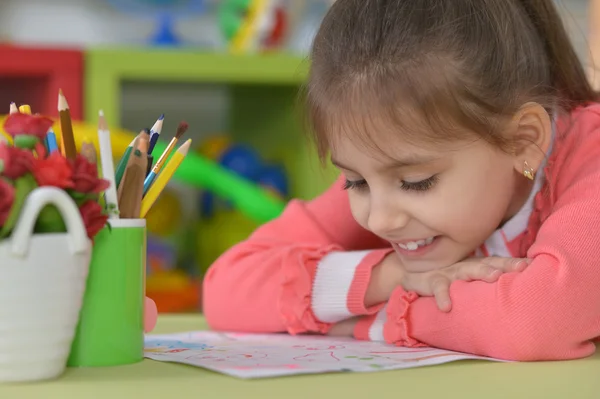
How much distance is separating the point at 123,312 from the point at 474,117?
32 cm

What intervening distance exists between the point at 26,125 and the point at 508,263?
0.39 meters

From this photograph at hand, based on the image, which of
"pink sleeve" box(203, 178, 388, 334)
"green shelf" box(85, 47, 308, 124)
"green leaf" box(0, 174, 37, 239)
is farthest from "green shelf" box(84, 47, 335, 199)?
"green leaf" box(0, 174, 37, 239)

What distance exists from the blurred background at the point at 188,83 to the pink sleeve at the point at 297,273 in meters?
0.65

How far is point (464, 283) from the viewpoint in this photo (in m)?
0.75

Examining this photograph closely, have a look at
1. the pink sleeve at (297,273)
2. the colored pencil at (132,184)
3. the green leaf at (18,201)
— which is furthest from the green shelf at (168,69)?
the green leaf at (18,201)

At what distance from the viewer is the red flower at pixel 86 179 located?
0.55 meters

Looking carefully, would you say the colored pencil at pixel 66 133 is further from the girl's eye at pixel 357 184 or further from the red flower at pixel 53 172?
the girl's eye at pixel 357 184

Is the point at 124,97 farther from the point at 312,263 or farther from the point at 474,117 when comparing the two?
the point at 474,117

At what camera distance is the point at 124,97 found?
2.17 metres

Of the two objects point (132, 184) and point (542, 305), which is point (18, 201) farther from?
point (542, 305)

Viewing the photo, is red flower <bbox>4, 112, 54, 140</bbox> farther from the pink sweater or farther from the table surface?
the pink sweater

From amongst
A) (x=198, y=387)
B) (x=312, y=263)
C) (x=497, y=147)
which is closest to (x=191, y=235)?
(x=312, y=263)

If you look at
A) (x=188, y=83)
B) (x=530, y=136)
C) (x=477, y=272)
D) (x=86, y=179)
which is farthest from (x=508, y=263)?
(x=188, y=83)

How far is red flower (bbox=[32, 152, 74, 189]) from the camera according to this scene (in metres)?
0.54
